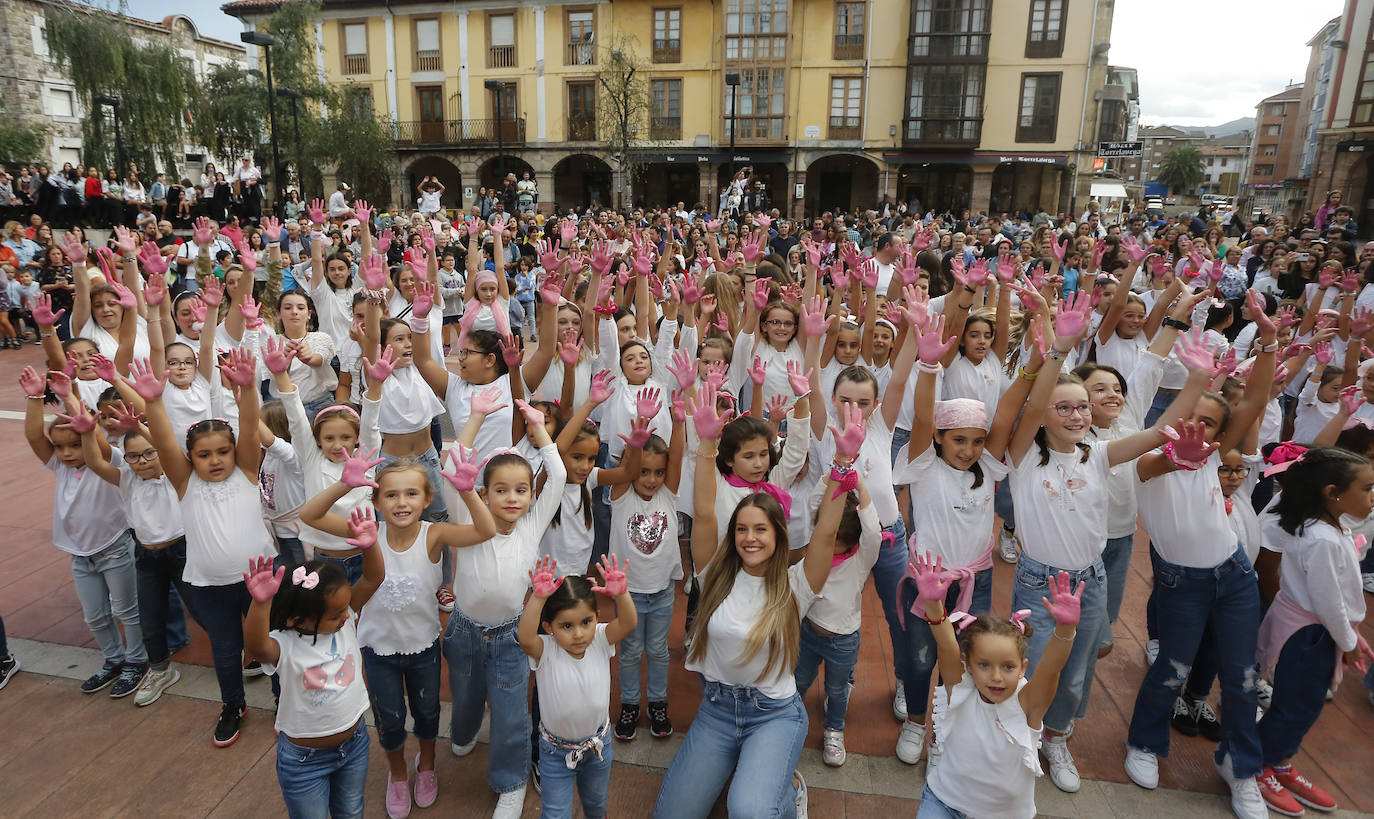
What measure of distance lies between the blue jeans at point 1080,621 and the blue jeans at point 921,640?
0.15m

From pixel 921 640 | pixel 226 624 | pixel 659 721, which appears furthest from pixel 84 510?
pixel 921 640

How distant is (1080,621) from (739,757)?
61.9 inches

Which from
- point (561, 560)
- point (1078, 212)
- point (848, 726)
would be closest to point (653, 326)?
point (561, 560)

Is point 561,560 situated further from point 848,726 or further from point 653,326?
point 653,326

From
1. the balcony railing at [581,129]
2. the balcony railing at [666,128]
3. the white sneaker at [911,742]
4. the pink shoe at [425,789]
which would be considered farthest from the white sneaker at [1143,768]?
the balcony railing at [581,129]

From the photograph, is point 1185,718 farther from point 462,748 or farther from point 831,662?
point 462,748

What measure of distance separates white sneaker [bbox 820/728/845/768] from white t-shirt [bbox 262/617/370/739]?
200 centimetres

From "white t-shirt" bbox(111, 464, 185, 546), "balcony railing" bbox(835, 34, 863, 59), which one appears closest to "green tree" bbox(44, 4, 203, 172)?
"balcony railing" bbox(835, 34, 863, 59)

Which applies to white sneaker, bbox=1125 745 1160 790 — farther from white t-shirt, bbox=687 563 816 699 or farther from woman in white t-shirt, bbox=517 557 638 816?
woman in white t-shirt, bbox=517 557 638 816

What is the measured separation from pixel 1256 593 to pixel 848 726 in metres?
1.88

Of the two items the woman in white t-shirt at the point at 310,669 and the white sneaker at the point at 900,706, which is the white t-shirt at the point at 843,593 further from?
the woman in white t-shirt at the point at 310,669

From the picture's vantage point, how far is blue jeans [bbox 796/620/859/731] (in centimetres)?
336

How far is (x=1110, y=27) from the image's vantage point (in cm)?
2705

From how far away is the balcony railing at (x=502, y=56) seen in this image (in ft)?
98.8
